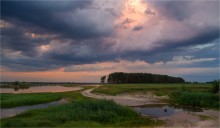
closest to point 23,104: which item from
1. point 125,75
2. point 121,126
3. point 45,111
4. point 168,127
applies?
point 45,111

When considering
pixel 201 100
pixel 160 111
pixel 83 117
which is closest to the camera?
pixel 83 117

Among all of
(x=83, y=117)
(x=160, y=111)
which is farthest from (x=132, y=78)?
(x=83, y=117)

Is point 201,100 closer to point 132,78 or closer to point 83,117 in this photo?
point 83,117

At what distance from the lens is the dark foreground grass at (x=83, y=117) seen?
61.4 ft

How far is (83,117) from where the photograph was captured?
2097 cm

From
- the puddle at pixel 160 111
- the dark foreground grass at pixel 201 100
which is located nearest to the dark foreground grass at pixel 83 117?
the puddle at pixel 160 111

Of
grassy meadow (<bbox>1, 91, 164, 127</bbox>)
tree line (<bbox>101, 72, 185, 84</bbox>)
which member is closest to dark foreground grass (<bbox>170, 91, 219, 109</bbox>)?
grassy meadow (<bbox>1, 91, 164, 127</bbox>)

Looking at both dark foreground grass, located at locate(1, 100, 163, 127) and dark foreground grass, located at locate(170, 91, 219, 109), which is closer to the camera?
dark foreground grass, located at locate(1, 100, 163, 127)

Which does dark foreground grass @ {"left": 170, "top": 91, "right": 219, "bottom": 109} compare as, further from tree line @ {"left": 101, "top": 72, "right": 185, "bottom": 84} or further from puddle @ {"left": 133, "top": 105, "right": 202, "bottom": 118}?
tree line @ {"left": 101, "top": 72, "right": 185, "bottom": 84}

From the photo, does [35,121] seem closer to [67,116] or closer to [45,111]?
[67,116]

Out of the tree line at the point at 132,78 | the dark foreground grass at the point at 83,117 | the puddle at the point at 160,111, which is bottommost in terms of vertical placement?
the puddle at the point at 160,111

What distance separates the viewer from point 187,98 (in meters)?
38.2

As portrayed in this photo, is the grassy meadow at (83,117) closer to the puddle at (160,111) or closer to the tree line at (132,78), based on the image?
the puddle at (160,111)

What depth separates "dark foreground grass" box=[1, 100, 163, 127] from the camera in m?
18.7
